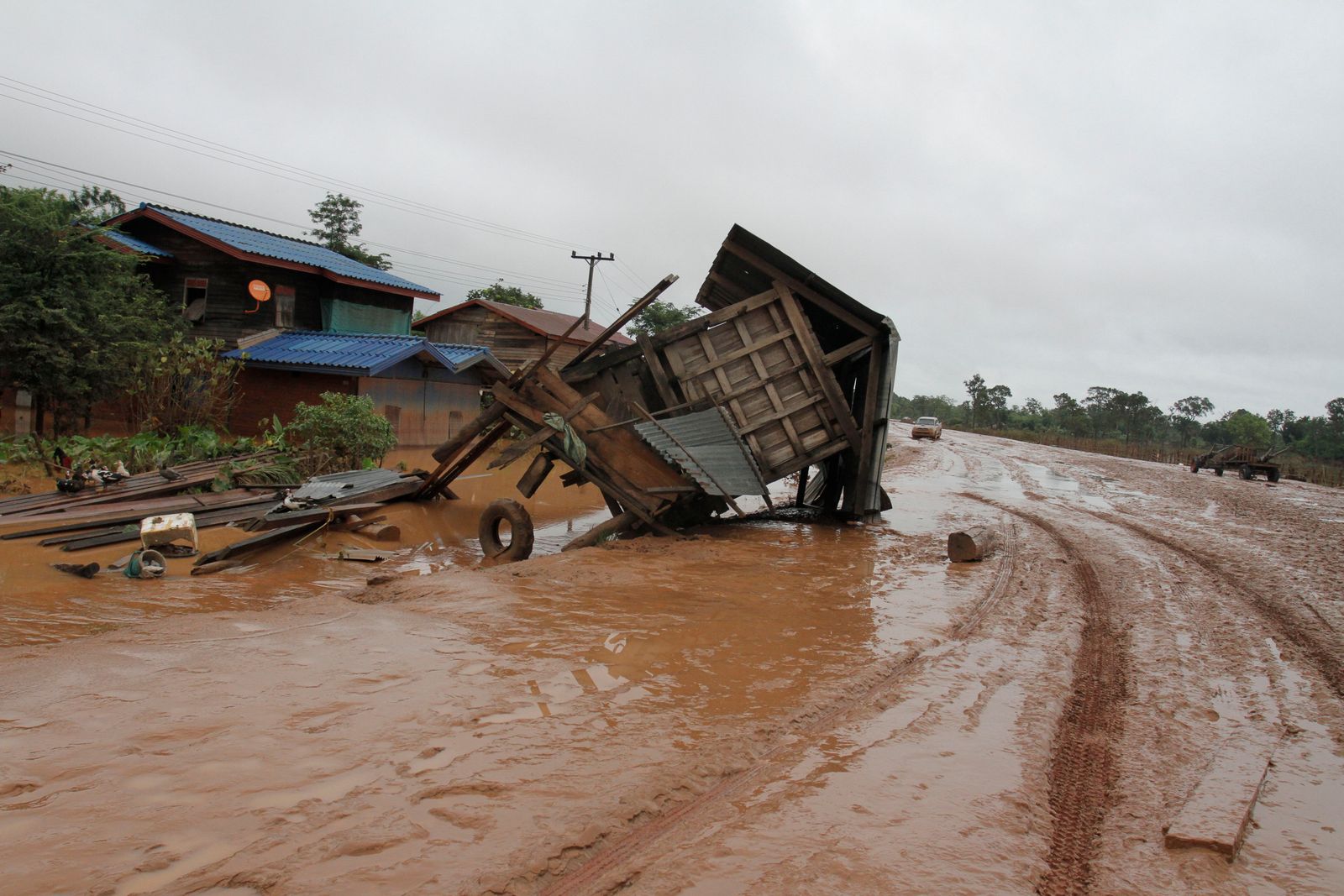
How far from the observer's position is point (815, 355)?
1216 centimetres

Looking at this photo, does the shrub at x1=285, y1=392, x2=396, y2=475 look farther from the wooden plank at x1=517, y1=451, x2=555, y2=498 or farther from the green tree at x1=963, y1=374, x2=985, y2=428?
the green tree at x1=963, y1=374, x2=985, y2=428

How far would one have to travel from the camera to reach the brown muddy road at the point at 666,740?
3.23m

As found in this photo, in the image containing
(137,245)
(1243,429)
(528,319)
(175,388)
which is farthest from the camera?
(1243,429)

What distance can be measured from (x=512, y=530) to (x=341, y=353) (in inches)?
448

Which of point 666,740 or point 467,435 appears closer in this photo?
point 666,740

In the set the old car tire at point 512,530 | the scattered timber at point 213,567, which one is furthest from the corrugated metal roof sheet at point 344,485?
the old car tire at point 512,530

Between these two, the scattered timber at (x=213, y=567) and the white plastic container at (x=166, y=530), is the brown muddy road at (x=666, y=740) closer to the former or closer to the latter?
the scattered timber at (x=213, y=567)

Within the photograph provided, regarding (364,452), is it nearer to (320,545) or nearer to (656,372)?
(320,545)

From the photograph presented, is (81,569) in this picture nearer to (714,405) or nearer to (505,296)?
(714,405)

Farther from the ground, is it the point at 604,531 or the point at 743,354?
the point at 743,354

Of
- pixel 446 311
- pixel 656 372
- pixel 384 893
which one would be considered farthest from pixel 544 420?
pixel 446 311

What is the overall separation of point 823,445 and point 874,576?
328cm

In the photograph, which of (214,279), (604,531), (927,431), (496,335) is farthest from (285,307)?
(927,431)

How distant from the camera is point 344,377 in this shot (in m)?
19.5
